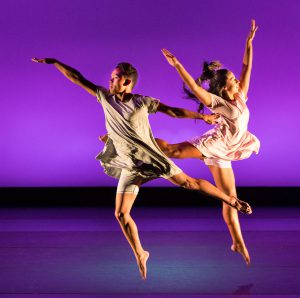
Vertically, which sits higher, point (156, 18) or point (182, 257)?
point (156, 18)

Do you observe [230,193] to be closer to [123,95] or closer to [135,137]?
[135,137]

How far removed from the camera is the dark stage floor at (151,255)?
134 inches

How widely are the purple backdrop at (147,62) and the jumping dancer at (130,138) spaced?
250 cm

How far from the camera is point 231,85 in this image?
3.90m

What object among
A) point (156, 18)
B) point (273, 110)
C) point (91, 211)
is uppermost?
point (156, 18)

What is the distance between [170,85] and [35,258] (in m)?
2.47

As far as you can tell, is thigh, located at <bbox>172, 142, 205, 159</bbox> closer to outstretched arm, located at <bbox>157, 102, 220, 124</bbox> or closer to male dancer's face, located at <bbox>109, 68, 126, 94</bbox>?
outstretched arm, located at <bbox>157, 102, 220, 124</bbox>

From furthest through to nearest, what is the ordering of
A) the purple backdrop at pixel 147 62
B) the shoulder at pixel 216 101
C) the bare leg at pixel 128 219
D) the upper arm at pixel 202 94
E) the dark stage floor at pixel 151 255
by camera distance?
the purple backdrop at pixel 147 62 → the shoulder at pixel 216 101 → the upper arm at pixel 202 94 → the bare leg at pixel 128 219 → the dark stage floor at pixel 151 255

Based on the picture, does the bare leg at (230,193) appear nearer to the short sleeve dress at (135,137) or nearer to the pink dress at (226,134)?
the pink dress at (226,134)

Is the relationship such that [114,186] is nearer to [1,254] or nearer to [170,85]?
[170,85]

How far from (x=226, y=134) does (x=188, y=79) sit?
1.74 feet

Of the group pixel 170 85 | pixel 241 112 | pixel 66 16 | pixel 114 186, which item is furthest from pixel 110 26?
pixel 241 112

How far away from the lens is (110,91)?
11.4ft

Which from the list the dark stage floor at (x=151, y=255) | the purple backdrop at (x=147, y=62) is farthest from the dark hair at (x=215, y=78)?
the purple backdrop at (x=147, y=62)
